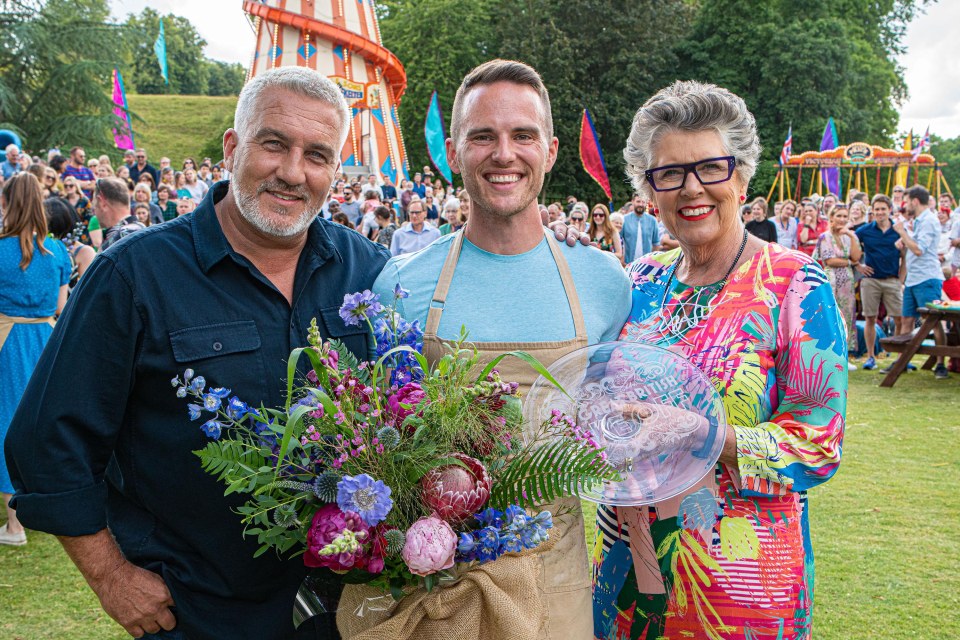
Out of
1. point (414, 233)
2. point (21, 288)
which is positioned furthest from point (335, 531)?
point (414, 233)

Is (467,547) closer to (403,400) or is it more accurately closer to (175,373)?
(403,400)

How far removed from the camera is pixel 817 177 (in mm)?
38094

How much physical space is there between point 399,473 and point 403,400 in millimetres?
146

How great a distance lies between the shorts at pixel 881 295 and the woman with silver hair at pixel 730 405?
10.2 m

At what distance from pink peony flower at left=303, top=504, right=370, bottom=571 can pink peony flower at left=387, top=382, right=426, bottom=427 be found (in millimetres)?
209

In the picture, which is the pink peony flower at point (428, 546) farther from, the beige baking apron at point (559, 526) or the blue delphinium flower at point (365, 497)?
the beige baking apron at point (559, 526)

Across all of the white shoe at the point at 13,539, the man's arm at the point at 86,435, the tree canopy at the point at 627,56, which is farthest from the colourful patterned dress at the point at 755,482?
the tree canopy at the point at 627,56

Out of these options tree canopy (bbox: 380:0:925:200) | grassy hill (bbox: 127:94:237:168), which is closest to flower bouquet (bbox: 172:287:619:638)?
tree canopy (bbox: 380:0:925:200)

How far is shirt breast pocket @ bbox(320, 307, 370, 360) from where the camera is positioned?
86.0 inches

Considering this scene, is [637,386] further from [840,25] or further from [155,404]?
[840,25]

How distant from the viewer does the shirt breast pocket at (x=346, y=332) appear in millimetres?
2184

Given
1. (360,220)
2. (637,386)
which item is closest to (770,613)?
(637,386)

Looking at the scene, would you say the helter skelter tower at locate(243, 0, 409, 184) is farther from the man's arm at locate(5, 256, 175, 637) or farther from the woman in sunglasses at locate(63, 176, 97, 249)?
the man's arm at locate(5, 256, 175, 637)

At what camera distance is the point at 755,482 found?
2.03 meters
